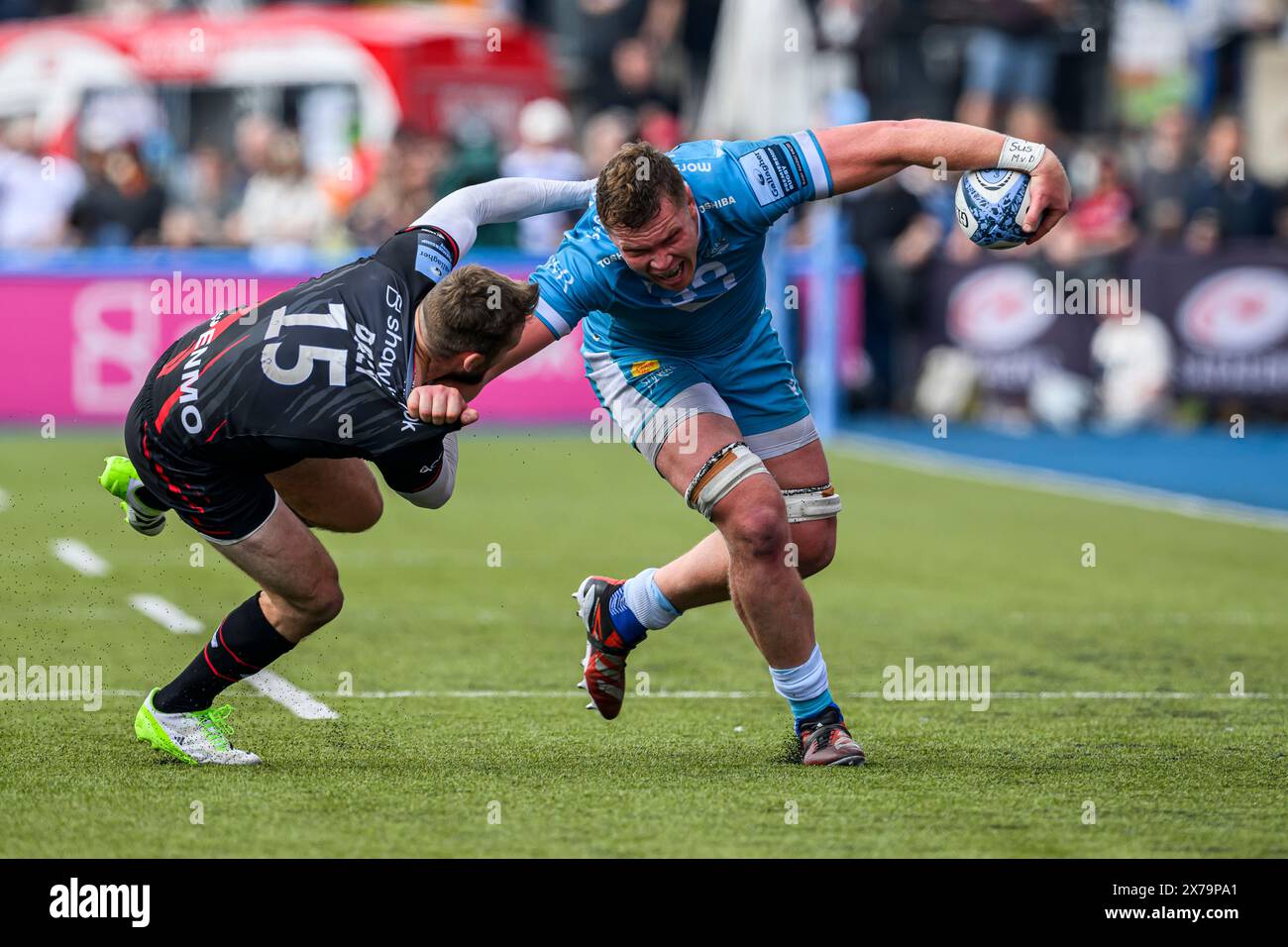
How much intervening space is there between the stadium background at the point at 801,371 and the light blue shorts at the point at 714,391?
3.46 ft

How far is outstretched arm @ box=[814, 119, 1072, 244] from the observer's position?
645 centimetres

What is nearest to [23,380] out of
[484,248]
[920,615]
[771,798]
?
[484,248]

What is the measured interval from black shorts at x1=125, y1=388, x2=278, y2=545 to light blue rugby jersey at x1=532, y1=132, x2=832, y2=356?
1.06 m

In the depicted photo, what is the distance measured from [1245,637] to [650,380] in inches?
149

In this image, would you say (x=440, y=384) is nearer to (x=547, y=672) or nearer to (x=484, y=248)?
(x=547, y=672)

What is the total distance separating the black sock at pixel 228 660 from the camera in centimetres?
662

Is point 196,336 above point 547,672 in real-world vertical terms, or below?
above

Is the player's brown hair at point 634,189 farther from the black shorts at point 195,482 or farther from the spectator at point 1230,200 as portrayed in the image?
the spectator at point 1230,200

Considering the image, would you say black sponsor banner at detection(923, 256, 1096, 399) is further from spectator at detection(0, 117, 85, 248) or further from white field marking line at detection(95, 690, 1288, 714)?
white field marking line at detection(95, 690, 1288, 714)

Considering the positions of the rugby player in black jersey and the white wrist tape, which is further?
the white wrist tape

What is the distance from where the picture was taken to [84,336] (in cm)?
1947

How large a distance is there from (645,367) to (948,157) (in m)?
1.32

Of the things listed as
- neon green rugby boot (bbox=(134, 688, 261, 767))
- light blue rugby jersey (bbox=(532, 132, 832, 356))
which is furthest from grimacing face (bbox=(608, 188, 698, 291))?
neon green rugby boot (bbox=(134, 688, 261, 767))
